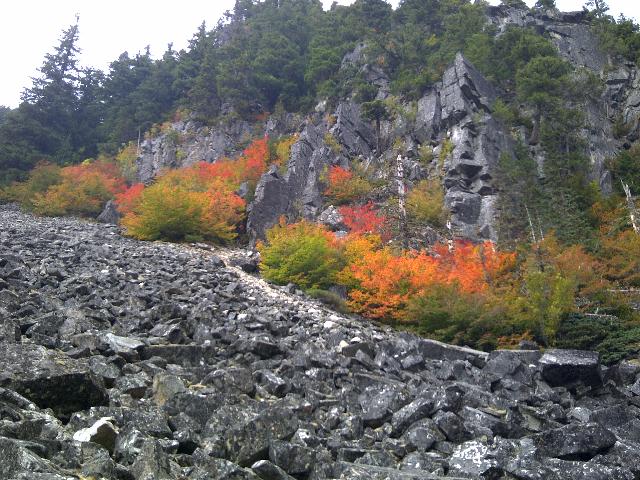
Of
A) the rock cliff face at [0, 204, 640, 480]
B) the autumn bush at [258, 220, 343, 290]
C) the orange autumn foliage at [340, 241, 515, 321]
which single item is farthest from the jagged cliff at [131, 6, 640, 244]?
the rock cliff face at [0, 204, 640, 480]

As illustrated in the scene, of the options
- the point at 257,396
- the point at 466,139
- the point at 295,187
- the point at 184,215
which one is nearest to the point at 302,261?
the point at 184,215

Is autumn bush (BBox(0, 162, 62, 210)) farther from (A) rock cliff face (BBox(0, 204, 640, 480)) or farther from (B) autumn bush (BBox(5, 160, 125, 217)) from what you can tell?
(A) rock cliff face (BBox(0, 204, 640, 480))

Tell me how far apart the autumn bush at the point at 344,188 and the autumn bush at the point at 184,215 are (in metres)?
6.78

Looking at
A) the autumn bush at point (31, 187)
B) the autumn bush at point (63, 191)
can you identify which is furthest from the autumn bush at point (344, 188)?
the autumn bush at point (31, 187)

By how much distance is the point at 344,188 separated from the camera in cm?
3903

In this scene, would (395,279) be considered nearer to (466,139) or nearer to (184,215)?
(184,215)

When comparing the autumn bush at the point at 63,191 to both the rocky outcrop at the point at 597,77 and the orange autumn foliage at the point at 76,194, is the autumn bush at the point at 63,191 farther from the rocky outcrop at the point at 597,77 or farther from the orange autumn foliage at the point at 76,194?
the rocky outcrop at the point at 597,77

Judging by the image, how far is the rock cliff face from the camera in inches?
217

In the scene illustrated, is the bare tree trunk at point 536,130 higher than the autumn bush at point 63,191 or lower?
higher

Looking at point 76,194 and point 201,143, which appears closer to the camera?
point 76,194

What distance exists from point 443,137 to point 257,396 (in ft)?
124

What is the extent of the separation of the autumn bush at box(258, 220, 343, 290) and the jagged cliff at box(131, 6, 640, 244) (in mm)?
8737

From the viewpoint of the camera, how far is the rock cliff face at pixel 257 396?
18.1ft

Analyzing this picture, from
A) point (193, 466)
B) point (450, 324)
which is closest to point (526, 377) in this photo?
point (450, 324)
